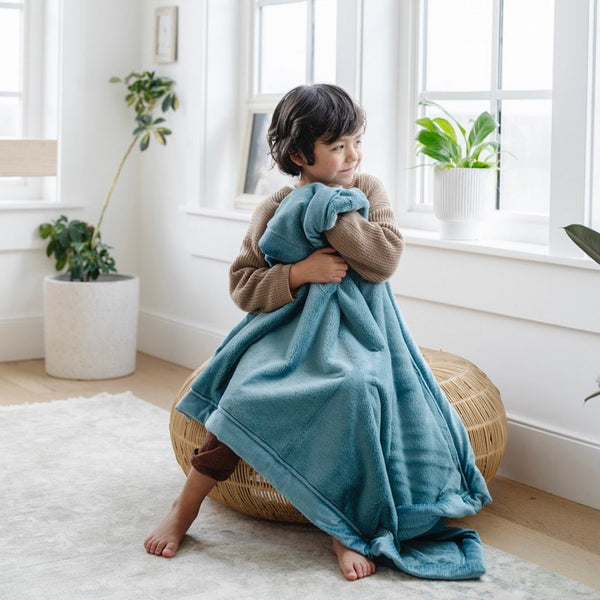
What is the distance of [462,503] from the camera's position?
230 centimetres

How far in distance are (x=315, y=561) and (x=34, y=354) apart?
247 cm

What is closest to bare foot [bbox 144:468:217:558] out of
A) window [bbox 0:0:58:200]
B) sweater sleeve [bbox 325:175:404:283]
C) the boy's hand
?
the boy's hand

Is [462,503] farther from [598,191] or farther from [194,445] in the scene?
[598,191]

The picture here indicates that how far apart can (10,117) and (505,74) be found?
7.33 feet

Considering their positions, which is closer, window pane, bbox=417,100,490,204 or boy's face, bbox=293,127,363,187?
boy's face, bbox=293,127,363,187

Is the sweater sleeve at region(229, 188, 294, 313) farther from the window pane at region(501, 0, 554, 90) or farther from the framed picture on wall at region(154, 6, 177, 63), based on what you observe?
the framed picture on wall at region(154, 6, 177, 63)

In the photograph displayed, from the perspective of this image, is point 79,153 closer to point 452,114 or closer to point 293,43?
point 293,43

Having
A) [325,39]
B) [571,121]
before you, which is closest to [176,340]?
[325,39]

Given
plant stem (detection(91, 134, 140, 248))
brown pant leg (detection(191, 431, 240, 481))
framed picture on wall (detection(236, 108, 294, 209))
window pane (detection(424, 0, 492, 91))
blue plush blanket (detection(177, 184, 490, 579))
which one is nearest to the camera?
blue plush blanket (detection(177, 184, 490, 579))

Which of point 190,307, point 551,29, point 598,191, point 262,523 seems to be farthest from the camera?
point 190,307

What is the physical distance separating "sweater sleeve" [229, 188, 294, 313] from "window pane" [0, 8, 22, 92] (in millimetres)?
2261

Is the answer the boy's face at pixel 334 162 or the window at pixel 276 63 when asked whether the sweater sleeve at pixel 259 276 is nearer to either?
the boy's face at pixel 334 162

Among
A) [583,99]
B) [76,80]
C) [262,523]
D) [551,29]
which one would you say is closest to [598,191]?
[583,99]

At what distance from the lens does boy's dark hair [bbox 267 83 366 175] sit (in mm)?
2338
